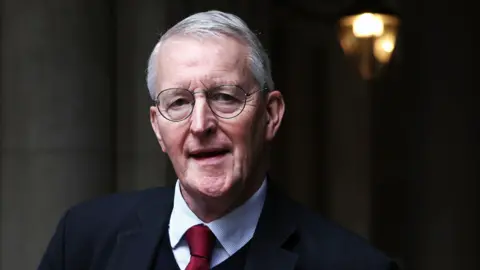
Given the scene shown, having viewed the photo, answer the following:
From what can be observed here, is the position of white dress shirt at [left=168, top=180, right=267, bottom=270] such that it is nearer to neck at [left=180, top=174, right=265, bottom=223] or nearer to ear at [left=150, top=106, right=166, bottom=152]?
neck at [left=180, top=174, right=265, bottom=223]

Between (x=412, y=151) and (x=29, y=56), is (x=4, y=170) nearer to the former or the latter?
(x=29, y=56)

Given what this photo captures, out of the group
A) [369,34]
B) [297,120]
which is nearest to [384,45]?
[369,34]

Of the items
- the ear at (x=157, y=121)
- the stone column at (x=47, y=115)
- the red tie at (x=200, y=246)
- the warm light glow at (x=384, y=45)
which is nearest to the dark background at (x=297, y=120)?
the stone column at (x=47, y=115)

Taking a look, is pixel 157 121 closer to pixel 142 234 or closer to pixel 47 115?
pixel 142 234

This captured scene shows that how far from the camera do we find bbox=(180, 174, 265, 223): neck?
2197mm

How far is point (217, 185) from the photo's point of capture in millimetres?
2117

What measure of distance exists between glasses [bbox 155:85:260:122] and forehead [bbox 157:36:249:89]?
0.02 metres

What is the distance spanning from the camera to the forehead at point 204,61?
2.12 meters

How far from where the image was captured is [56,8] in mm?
4477

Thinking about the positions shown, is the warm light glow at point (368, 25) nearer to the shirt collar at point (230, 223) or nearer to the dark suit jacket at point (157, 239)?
the dark suit jacket at point (157, 239)

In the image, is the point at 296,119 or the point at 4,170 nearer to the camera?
the point at 4,170

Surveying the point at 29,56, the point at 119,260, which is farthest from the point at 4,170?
the point at 119,260

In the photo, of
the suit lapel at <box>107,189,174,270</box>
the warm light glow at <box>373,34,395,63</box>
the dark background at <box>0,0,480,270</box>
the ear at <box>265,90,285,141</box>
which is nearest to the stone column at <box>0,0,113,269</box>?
the dark background at <box>0,0,480,270</box>

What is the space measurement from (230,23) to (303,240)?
60cm
